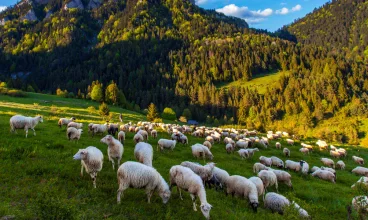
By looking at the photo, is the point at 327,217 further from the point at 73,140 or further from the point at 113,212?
the point at 73,140

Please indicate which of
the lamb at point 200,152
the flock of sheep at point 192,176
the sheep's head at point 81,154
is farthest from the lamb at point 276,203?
the sheep's head at point 81,154

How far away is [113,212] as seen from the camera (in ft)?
29.8

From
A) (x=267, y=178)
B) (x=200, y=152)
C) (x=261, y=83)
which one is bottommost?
(x=267, y=178)

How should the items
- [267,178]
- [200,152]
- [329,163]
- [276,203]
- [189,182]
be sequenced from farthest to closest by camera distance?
[329,163]
[200,152]
[267,178]
[276,203]
[189,182]

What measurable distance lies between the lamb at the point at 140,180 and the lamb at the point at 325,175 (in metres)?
18.1

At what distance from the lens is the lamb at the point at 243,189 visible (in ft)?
39.9

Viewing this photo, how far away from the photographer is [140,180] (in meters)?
10.2

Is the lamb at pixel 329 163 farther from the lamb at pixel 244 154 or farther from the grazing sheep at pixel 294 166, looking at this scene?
the lamb at pixel 244 154

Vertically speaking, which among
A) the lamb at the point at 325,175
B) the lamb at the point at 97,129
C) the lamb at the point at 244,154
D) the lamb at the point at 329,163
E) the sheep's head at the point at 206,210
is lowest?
the lamb at the point at 329,163

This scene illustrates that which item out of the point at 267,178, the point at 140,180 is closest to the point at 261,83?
the point at 267,178

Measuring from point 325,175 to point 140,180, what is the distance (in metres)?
19.5

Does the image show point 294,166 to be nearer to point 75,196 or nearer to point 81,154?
point 81,154

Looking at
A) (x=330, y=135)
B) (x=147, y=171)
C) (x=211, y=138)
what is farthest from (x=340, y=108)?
(x=147, y=171)

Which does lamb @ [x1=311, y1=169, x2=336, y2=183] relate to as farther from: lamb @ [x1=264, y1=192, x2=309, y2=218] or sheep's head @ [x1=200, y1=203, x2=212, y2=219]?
sheep's head @ [x1=200, y1=203, x2=212, y2=219]
